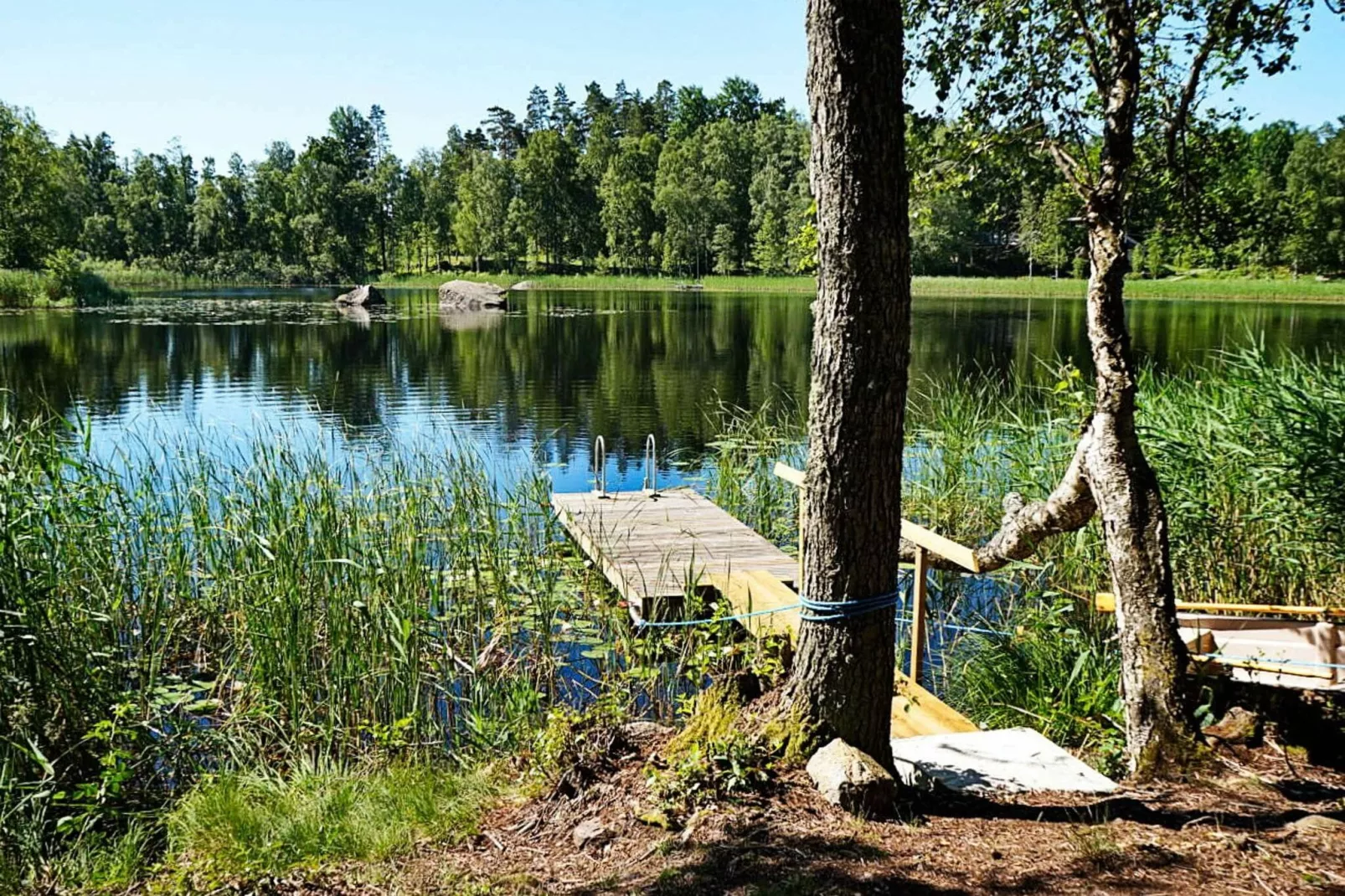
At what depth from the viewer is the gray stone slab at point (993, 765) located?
12.2ft

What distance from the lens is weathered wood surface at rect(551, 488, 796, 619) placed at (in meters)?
7.61

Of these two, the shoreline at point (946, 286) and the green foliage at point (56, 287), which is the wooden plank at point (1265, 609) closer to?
the shoreline at point (946, 286)

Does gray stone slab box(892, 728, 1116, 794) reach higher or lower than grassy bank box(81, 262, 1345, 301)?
lower

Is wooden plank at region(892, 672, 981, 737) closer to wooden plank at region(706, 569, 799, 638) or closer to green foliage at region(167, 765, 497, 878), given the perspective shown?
wooden plank at region(706, 569, 799, 638)

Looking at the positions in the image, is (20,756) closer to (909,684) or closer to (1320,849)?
(909,684)

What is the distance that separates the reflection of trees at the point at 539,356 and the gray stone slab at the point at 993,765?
8044 mm

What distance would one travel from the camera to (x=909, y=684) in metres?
5.20

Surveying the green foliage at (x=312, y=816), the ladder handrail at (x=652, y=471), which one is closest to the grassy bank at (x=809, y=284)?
the ladder handrail at (x=652, y=471)

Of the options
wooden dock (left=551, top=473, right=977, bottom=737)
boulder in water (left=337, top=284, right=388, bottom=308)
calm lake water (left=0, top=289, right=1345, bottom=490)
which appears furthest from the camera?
boulder in water (left=337, top=284, right=388, bottom=308)

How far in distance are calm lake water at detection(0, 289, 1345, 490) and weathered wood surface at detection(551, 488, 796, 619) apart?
127 cm

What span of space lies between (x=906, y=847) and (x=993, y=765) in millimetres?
1017

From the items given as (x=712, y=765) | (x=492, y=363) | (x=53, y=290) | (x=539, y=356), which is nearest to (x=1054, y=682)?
(x=712, y=765)

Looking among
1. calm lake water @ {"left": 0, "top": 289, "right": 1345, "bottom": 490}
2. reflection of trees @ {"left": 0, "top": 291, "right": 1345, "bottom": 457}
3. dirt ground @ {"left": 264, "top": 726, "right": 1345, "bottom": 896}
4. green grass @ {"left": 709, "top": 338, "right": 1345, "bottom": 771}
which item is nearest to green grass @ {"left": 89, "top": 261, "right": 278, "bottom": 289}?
calm lake water @ {"left": 0, "top": 289, "right": 1345, "bottom": 490}

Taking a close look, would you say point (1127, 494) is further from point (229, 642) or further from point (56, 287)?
point (56, 287)
